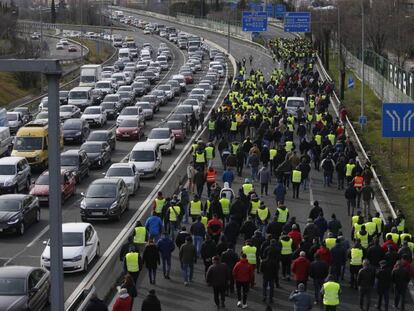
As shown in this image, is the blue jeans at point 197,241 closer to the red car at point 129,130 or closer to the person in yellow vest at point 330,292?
the person in yellow vest at point 330,292

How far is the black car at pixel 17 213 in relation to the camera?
2606 centimetres

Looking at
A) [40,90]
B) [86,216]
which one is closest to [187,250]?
[86,216]

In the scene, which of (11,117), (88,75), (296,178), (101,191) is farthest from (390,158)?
(88,75)

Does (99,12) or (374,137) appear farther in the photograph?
(99,12)

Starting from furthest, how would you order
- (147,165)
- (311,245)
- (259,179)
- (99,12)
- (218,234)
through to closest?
1. (99,12)
2. (147,165)
3. (259,179)
4. (218,234)
5. (311,245)

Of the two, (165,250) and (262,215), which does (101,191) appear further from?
(165,250)

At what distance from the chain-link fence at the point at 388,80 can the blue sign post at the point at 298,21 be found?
298 inches

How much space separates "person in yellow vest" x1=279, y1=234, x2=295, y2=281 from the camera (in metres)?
20.8

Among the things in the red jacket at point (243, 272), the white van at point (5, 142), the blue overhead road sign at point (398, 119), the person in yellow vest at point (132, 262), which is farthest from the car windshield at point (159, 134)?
the red jacket at point (243, 272)

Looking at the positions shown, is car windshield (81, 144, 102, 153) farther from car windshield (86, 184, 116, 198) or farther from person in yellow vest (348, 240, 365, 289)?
person in yellow vest (348, 240, 365, 289)

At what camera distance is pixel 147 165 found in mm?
35188

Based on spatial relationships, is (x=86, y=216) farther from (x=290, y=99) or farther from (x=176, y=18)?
(x=176, y=18)

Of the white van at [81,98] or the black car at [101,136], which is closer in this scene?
the black car at [101,136]

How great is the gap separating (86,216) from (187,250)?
302 inches
